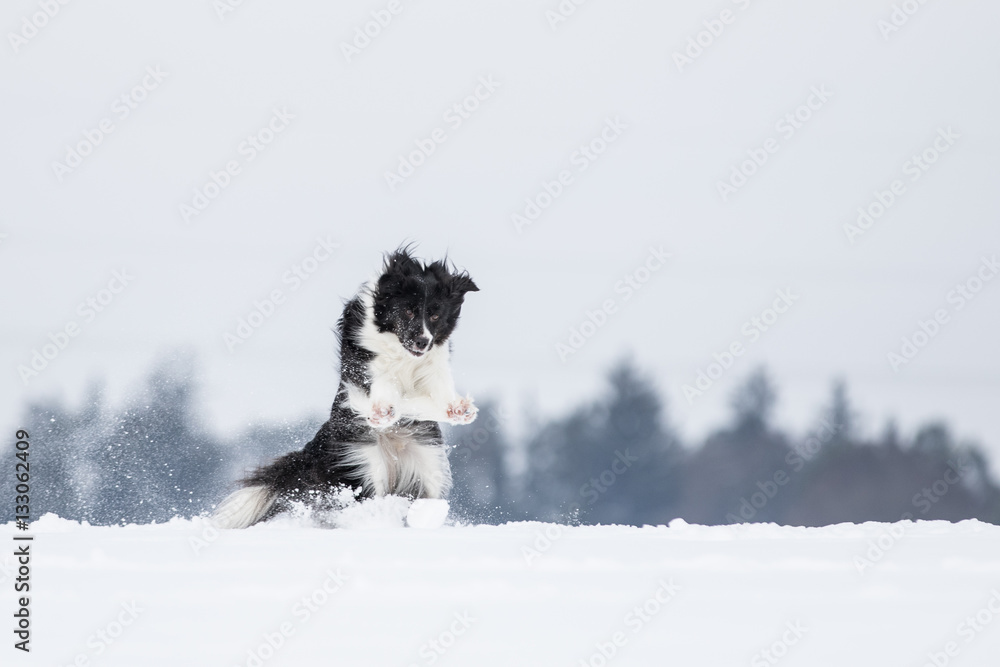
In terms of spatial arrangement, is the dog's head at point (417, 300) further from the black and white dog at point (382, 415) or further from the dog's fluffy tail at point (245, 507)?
the dog's fluffy tail at point (245, 507)

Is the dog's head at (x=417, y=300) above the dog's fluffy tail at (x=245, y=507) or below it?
above

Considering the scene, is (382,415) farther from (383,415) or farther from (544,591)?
(544,591)

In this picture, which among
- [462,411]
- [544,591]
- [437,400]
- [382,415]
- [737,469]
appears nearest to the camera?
[544,591]

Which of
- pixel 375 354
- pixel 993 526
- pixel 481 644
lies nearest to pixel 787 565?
pixel 481 644

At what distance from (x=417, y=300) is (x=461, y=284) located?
588mm

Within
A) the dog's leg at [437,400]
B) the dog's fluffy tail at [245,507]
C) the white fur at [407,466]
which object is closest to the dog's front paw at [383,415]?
the dog's leg at [437,400]

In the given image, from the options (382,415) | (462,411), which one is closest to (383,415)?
(382,415)

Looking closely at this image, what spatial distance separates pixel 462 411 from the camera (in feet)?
28.3

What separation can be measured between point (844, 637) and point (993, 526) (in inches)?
159

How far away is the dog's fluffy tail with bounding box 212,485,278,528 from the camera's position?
339 inches

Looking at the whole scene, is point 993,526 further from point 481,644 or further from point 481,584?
point 481,644

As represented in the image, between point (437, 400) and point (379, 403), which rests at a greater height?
point (437, 400)

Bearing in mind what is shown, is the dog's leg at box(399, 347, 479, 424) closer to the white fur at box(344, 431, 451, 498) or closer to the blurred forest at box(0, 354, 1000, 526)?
the white fur at box(344, 431, 451, 498)

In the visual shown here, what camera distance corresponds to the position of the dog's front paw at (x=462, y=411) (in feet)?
28.2
